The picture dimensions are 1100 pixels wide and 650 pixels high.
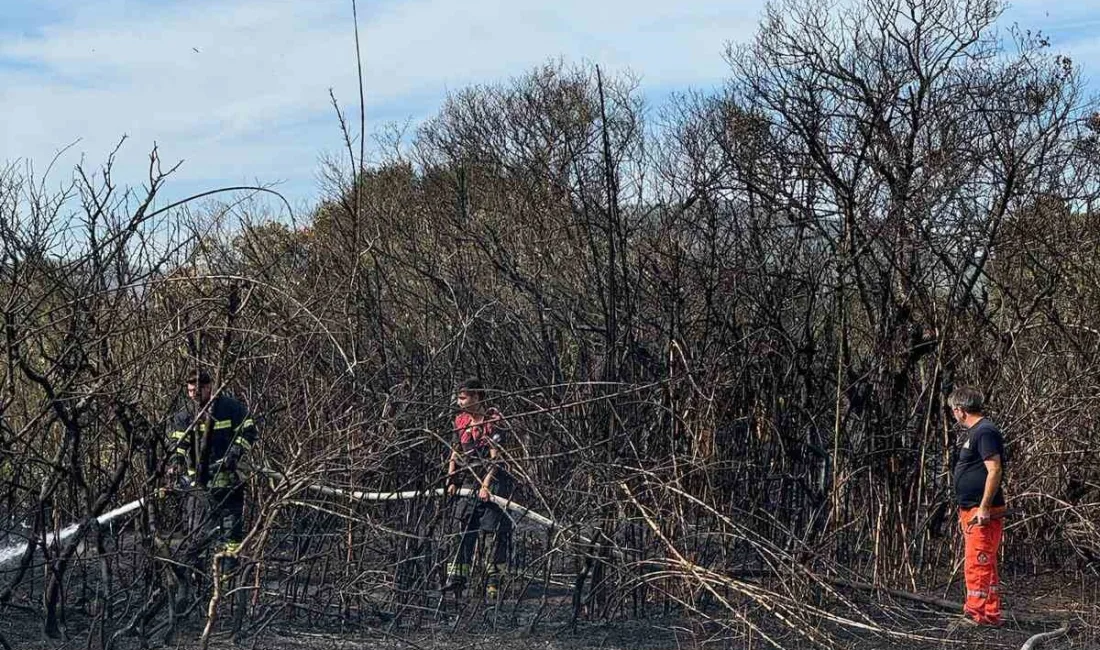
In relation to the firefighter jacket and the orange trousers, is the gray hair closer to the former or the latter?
the orange trousers

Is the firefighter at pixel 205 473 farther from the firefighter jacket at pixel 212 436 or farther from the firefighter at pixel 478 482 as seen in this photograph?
the firefighter at pixel 478 482

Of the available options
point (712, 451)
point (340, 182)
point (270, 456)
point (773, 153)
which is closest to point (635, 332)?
point (712, 451)

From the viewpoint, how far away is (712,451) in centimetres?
894

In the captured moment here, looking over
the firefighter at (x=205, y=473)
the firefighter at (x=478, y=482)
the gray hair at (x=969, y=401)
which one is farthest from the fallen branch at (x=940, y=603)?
the firefighter at (x=205, y=473)

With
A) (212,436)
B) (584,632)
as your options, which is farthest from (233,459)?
(584,632)

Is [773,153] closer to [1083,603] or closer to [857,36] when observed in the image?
[857,36]

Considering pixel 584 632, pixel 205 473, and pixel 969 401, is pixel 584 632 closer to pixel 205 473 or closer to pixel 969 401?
pixel 205 473

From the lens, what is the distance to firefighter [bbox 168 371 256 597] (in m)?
7.28

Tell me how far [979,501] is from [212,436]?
469 centimetres

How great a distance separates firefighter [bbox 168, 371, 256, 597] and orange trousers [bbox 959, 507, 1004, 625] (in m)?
4.40

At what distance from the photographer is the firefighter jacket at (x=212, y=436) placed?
7.27 metres

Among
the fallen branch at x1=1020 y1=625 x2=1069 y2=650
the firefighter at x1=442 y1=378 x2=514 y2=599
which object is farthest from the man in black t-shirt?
the firefighter at x1=442 y1=378 x2=514 y2=599

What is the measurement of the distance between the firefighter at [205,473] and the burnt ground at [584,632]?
0.56m

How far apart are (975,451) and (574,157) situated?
398 centimetres
